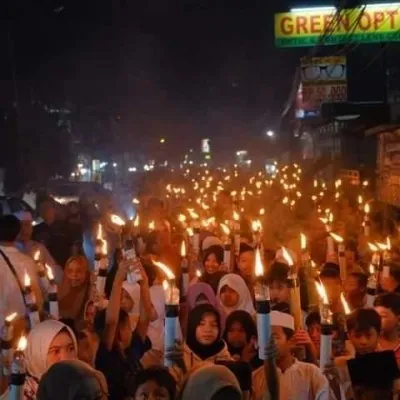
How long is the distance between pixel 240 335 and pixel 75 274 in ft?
6.22

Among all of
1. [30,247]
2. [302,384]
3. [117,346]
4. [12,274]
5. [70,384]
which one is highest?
[30,247]

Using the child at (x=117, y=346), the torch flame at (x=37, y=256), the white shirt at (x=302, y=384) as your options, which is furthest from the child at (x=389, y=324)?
the torch flame at (x=37, y=256)

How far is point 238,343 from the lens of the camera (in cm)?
626

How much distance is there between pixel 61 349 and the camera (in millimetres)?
5133

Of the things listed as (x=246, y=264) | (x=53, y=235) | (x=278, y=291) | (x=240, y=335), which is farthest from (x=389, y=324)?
(x=53, y=235)

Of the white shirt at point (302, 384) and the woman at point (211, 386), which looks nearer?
the woman at point (211, 386)

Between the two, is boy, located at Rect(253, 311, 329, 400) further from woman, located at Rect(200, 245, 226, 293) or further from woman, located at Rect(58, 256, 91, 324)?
woman, located at Rect(200, 245, 226, 293)

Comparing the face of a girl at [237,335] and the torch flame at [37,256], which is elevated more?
the torch flame at [37,256]

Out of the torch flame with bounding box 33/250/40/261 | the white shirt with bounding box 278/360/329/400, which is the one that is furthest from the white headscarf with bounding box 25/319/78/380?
the torch flame with bounding box 33/250/40/261

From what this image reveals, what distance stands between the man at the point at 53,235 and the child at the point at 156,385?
19.2 ft

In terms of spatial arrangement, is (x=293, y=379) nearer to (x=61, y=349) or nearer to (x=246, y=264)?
(x=61, y=349)

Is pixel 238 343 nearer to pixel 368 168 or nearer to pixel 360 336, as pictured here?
pixel 360 336

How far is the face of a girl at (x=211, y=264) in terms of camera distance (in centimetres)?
950

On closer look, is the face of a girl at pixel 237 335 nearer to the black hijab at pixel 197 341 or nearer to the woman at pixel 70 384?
the black hijab at pixel 197 341
